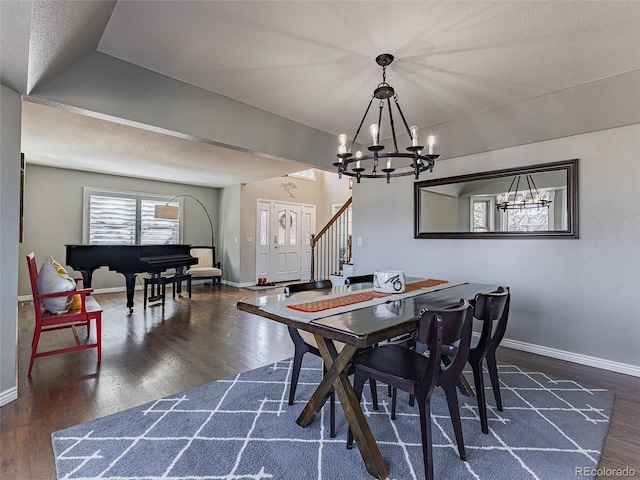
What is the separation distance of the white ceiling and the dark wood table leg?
194cm

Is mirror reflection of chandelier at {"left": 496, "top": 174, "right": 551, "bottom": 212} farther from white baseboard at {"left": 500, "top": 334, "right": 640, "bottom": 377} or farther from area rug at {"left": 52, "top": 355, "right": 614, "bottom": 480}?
area rug at {"left": 52, "top": 355, "right": 614, "bottom": 480}

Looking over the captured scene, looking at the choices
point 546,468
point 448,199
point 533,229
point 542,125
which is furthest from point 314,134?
point 546,468

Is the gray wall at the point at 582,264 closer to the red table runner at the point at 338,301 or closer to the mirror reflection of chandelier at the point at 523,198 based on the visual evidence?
the mirror reflection of chandelier at the point at 523,198

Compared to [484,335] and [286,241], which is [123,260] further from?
[484,335]

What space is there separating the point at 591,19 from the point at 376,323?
7.44ft

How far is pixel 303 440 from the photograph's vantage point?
178 centimetres

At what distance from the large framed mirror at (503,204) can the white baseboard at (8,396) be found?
3.95 meters

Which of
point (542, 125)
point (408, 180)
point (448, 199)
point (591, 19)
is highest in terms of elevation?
point (591, 19)

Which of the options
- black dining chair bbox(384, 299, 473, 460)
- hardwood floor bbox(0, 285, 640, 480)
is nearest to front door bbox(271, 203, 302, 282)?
hardwood floor bbox(0, 285, 640, 480)

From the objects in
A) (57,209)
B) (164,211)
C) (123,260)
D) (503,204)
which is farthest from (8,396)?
(57,209)

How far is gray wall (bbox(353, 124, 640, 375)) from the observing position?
2.74 metres

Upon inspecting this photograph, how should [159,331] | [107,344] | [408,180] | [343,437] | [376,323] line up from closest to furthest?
[376,323] < [343,437] < [107,344] < [159,331] < [408,180]

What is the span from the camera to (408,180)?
165 inches

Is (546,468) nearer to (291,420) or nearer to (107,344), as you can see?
(291,420)
